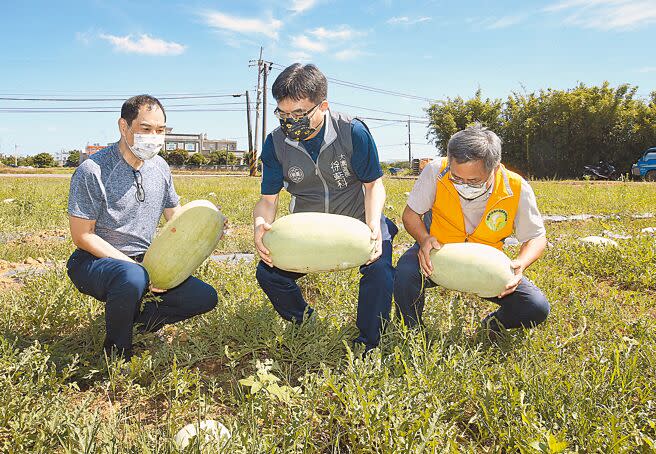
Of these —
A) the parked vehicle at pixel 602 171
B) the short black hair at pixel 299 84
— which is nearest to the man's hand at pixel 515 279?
the short black hair at pixel 299 84

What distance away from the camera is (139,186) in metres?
2.94

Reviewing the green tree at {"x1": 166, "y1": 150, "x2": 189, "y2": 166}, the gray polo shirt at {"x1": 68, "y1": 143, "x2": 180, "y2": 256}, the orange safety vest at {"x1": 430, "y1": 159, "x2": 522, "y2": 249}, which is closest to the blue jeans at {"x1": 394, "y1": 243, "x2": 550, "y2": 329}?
the orange safety vest at {"x1": 430, "y1": 159, "x2": 522, "y2": 249}

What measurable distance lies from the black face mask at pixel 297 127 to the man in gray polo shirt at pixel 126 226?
743mm

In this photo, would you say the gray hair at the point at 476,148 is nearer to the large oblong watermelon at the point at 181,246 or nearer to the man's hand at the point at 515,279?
the man's hand at the point at 515,279

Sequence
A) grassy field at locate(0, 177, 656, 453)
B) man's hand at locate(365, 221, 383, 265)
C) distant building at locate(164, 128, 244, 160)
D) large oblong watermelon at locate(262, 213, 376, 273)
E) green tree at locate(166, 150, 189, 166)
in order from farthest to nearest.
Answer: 1. distant building at locate(164, 128, 244, 160)
2. green tree at locate(166, 150, 189, 166)
3. man's hand at locate(365, 221, 383, 265)
4. large oblong watermelon at locate(262, 213, 376, 273)
5. grassy field at locate(0, 177, 656, 453)

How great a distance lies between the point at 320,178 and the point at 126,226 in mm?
1184

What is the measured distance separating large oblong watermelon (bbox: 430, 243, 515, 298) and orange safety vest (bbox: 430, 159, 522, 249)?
283 millimetres

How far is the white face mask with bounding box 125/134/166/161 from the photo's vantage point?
282 cm

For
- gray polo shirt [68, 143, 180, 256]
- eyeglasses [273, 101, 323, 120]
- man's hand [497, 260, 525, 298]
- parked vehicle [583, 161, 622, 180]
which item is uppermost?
eyeglasses [273, 101, 323, 120]

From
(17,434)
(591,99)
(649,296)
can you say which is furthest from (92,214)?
(591,99)

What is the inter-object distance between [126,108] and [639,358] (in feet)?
9.97

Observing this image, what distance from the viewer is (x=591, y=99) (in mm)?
28172

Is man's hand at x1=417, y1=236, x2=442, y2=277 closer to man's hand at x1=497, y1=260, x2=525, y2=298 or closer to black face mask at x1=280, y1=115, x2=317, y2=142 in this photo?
man's hand at x1=497, y1=260, x2=525, y2=298

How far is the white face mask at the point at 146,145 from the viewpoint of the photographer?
2.82m
